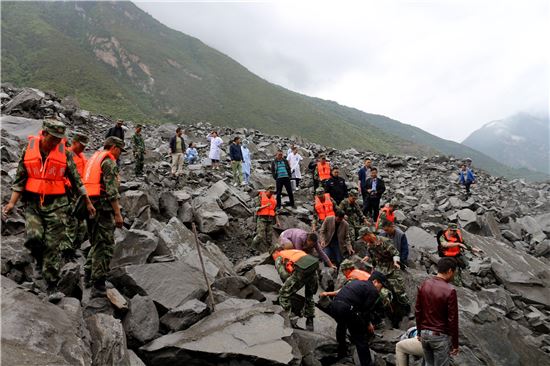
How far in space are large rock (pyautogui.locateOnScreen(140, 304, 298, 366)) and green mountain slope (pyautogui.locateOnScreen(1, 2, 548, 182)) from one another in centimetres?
5067

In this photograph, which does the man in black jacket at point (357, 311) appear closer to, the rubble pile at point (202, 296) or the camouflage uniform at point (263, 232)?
the rubble pile at point (202, 296)

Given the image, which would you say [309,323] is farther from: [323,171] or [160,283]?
[323,171]

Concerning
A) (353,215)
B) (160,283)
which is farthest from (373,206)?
(160,283)

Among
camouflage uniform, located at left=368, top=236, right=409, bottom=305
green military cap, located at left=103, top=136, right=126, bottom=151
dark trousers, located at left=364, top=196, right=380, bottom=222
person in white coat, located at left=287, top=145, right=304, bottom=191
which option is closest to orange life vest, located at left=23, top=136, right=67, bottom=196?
green military cap, located at left=103, top=136, right=126, bottom=151

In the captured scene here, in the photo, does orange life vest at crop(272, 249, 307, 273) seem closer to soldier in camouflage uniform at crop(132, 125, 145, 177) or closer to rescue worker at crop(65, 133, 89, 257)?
rescue worker at crop(65, 133, 89, 257)

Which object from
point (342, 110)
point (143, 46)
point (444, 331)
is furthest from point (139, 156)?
point (342, 110)

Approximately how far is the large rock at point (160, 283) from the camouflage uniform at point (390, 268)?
384 cm

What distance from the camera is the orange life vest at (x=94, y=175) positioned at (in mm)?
5781

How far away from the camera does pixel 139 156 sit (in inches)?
586

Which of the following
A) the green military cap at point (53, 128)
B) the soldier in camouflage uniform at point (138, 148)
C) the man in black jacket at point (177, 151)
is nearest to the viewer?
the green military cap at point (53, 128)

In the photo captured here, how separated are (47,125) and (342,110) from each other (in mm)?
147198

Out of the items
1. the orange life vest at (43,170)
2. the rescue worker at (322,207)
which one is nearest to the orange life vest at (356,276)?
the rescue worker at (322,207)

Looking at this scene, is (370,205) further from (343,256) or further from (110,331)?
(110,331)

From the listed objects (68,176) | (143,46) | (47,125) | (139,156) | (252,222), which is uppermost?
(143,46)
